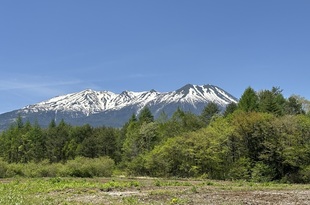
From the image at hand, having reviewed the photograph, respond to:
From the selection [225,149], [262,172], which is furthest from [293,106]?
[262,172]

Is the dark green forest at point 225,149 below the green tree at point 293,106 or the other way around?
below

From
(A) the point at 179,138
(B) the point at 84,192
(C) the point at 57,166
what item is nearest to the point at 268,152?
(A) the point at 179,138

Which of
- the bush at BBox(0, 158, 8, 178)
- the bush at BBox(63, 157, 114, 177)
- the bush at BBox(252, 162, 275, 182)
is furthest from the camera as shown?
the bush at BBox(63, 157, 114, 177)

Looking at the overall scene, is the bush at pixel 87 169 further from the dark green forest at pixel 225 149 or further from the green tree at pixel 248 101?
the green tree at pixel 248 101

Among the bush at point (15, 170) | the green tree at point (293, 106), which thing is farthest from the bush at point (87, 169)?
the green tree at point (293, 106)

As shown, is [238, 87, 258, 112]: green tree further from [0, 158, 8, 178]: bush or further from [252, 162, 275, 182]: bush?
[0, 158, 8, 178]: bush

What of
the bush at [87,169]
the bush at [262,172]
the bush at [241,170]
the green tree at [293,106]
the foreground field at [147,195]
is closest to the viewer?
the foreground field at [147,195]

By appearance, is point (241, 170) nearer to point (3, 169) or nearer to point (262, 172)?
point (262, 172)

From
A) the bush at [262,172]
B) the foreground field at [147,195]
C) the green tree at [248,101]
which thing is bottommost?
the bush at [262,172]

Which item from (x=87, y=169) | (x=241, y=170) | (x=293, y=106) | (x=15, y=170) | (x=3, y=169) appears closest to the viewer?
(x=241, y=170)

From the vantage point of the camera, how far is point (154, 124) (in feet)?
282

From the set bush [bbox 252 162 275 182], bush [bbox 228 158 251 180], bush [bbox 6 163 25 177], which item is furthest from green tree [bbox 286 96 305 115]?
bush [bbox 6 163 25 177]

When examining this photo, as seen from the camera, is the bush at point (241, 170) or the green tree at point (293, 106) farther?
the green tree at point (293, 106)

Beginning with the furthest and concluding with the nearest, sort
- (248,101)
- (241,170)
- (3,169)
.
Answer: (248,101), (3,169), (241,170)
